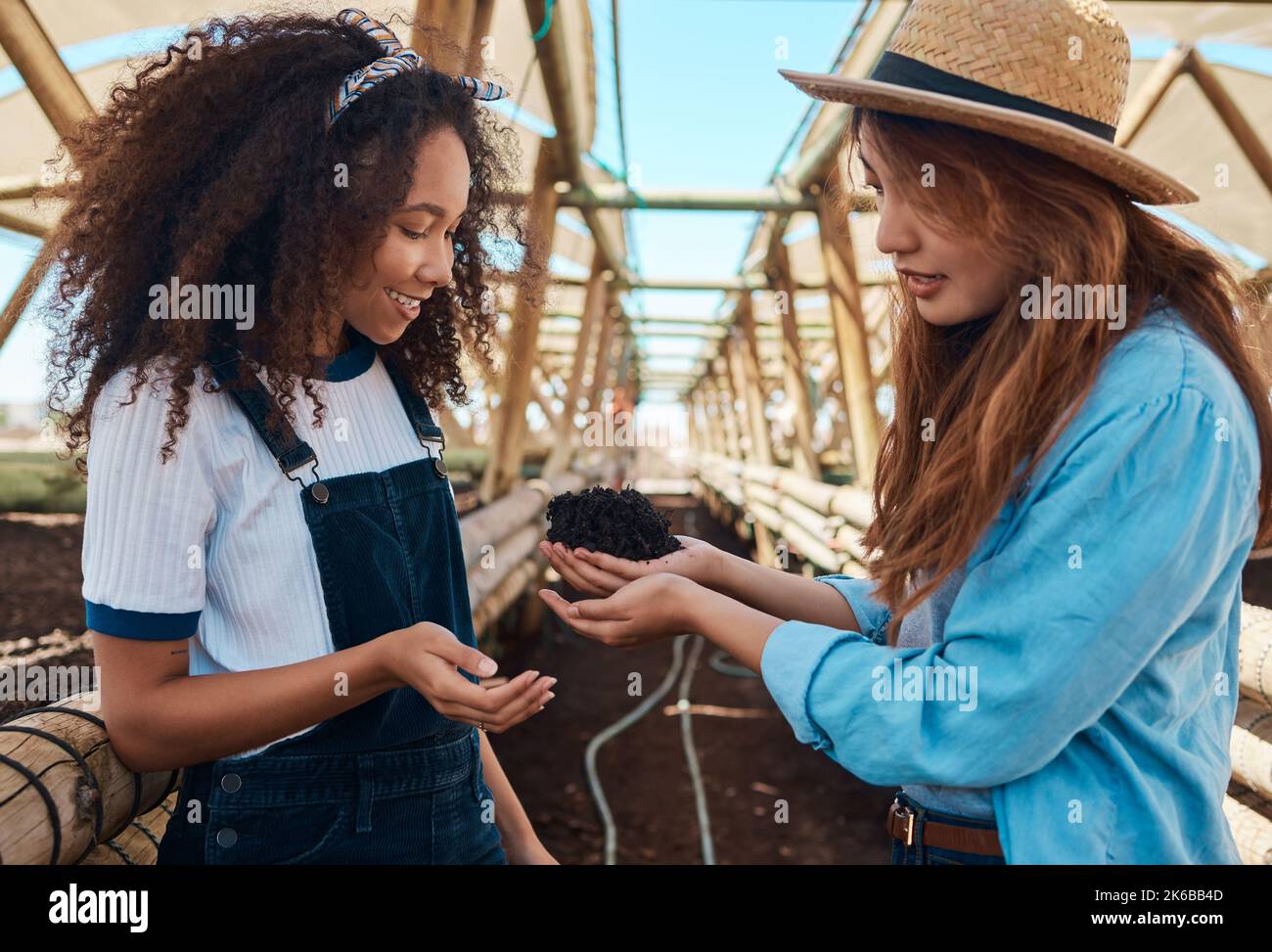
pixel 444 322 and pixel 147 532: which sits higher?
pixel 444 322

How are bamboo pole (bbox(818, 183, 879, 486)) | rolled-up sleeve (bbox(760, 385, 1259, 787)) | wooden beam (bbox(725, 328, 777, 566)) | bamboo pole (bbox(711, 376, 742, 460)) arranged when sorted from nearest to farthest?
rolled-up sleeve (bbox(760, 385, 1259, 787)), bamboo pole (bbox(818, 183, 879, 486)), wooden beam (bbox(725, 328, 777, 566)), bamboo pole (bbox(711, 376, 742, 460))

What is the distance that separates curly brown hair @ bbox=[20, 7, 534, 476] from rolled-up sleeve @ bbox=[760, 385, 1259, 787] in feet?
3.78

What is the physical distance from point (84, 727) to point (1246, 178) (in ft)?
33.1

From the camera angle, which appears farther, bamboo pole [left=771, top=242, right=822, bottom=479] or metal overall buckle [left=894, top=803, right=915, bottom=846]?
bamboo pole [left=771, top=242, right=822, bottom=479]

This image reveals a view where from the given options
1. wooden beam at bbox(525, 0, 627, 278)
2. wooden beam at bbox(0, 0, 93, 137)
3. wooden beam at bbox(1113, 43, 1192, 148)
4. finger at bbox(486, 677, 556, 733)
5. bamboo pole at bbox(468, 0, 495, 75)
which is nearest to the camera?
finger at bbox(486, 677, 556, 733)

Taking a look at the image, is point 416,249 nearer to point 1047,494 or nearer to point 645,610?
point 645,610

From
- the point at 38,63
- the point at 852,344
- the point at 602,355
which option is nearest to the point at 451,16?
the point at 38,63

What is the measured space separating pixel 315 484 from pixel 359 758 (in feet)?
1.61

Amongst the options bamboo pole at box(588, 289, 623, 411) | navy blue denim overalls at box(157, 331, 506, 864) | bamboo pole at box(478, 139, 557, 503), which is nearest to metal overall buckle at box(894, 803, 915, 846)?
navy blue denim overalls at box(157, 331, 506, 864)

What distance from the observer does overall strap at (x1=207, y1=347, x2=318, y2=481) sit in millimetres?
1573

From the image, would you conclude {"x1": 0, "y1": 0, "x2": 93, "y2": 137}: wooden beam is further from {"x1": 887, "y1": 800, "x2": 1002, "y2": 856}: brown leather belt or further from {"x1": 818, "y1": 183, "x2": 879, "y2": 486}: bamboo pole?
{"x1": 818, "y1": 183, "x2": 879, "y2": 486}: bamboo pole
